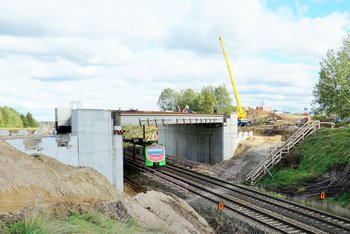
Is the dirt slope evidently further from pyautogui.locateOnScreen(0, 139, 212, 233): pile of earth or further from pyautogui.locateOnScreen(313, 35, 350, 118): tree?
pyautogui.locateOnScreen(313, 35, 350, 118): tree

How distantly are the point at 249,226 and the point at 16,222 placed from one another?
515 inches

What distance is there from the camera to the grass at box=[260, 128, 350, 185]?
26.0 m

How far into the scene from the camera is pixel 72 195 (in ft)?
53.2

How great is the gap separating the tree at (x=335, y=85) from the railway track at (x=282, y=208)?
16812mm

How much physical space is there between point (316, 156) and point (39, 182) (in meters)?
22.6

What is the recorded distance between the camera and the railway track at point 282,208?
17.2 meters

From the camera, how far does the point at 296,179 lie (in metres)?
26.2

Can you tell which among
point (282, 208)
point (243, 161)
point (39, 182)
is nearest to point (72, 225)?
point (39, 182)

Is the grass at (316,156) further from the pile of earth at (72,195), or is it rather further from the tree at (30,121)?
the tree at (30,121)

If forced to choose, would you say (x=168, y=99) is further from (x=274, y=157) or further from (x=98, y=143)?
(x=98, y=143)

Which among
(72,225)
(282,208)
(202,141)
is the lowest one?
(282,208)

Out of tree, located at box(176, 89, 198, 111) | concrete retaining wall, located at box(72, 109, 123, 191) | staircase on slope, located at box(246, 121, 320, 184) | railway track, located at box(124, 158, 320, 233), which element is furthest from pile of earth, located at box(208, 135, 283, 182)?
tree, located at box(176, 89, 198, 111)

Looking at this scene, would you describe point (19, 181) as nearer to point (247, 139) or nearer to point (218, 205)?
point (218, 205)

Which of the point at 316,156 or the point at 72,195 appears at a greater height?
the point at 316,156
